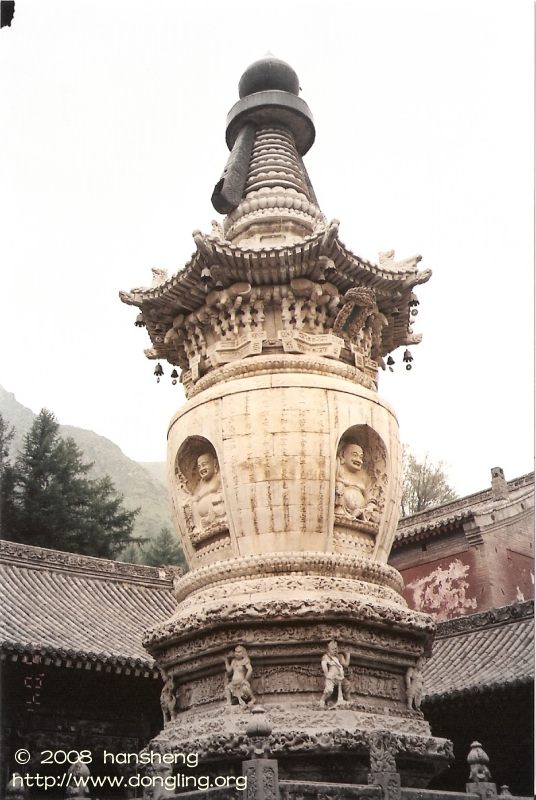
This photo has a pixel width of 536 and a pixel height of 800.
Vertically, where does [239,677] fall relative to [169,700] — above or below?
above

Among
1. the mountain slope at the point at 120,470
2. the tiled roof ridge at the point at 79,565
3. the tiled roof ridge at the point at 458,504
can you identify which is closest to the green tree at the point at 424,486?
the tiled roof ridge at the point at 458,504

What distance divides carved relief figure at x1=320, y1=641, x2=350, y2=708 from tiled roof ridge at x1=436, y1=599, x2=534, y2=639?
1061 cm

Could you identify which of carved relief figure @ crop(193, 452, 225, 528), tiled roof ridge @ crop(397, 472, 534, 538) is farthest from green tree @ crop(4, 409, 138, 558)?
carved relief figure @ crop(193, 452, 225, 528)

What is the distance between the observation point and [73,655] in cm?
1521

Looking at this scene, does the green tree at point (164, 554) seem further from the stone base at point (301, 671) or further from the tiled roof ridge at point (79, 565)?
the stone base at point (301, 671)

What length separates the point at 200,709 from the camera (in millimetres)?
9031

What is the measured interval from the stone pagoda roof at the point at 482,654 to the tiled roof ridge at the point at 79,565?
28.2ft

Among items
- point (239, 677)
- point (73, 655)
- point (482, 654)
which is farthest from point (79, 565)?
point (239, 677)

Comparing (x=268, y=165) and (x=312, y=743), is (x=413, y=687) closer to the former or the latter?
(x=312, y=743)

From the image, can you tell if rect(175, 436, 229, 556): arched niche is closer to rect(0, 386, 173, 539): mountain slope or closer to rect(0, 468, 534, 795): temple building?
rect(0, 468, 534, 795): temple building

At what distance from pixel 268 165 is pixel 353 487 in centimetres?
544

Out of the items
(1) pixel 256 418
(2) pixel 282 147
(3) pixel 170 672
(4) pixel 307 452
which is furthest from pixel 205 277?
(3) pixel 170 672

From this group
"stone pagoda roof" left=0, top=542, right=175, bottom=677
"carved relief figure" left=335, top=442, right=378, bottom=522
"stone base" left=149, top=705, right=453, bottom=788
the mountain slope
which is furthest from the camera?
the mountain slope

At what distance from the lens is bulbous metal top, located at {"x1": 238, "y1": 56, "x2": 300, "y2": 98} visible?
42.5ft
